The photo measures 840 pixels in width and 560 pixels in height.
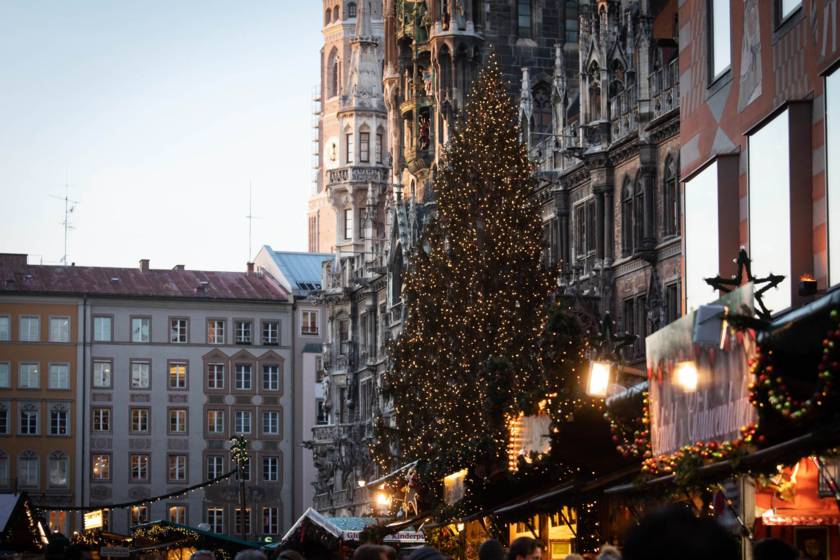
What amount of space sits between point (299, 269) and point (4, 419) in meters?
20.2

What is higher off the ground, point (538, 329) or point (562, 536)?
point (538, 329)

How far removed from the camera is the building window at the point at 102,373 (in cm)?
10275

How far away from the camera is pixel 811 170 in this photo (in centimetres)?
2105

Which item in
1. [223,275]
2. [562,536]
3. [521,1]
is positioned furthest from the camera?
[223,275]

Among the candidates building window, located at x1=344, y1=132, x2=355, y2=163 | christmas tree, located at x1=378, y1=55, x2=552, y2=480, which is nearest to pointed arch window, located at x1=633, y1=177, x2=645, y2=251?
christmas tree, located at x1=378, y1=55, x2=552, y2=480

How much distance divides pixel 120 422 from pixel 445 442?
62.4 m

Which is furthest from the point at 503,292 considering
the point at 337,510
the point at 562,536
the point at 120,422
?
the point at 120,422

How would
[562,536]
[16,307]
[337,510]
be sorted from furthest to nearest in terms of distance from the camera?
1. [16,307]
2. [337,510]
3. [562,536]

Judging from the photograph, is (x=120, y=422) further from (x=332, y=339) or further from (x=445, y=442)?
(x=445, y=442)

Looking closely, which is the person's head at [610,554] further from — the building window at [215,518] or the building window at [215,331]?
the building window at [215,331]

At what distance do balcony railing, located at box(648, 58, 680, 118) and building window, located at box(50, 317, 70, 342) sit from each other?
59707 mm

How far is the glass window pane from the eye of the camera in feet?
82.3

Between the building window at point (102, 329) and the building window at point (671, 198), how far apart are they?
60055mm

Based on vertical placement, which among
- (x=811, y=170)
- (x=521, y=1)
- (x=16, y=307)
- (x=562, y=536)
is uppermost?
(x=521, y=1)
